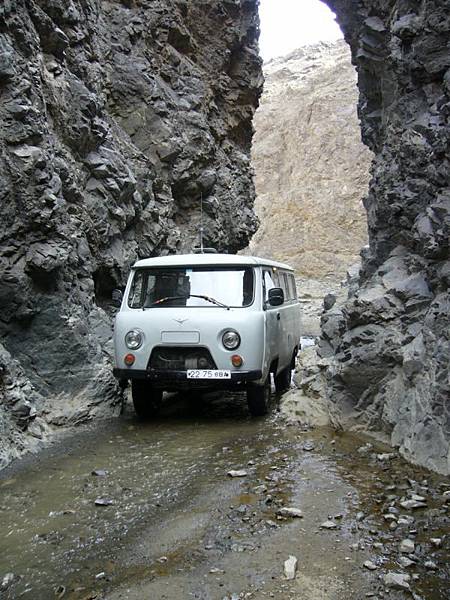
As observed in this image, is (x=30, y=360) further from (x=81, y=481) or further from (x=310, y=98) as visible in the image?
(x=310, y=98)

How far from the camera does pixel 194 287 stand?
322 inches

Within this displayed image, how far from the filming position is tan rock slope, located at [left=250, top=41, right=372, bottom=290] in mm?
50781

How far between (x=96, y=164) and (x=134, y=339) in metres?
5.58

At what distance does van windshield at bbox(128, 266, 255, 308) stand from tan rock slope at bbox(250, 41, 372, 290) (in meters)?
38.0

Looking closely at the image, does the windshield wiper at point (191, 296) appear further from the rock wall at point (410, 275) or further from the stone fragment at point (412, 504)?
the stone fragment at point (412, 504)

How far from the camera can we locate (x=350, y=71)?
65.2 metres

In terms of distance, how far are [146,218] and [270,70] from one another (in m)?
73.3

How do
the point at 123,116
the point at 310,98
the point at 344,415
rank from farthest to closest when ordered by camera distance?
the point at 310,98 < the point at 123,116 < the point at 344,415

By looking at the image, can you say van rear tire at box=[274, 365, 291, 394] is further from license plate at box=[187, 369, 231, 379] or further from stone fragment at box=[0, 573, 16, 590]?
stone fragment at box=[0, 573, 16, 590]

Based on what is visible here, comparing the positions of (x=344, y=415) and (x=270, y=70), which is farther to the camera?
(x=270, y=70)

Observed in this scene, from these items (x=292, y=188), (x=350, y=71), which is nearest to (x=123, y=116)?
(x=292, y=188)

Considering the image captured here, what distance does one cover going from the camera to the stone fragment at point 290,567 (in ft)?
12.4

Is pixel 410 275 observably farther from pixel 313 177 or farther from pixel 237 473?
pixel 313 177

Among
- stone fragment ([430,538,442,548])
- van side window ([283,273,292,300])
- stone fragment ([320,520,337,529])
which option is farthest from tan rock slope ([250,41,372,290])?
stone fragment ([430,538,442,548])
